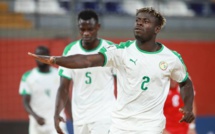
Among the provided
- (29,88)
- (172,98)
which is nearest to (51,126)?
(29,88)

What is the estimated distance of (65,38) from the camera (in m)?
14.1

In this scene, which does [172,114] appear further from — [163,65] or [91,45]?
[163,65]

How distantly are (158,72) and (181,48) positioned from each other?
884 centimetres

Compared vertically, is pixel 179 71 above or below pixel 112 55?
below

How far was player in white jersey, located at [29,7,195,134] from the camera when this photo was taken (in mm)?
6051

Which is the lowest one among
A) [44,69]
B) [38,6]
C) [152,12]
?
[44,69]

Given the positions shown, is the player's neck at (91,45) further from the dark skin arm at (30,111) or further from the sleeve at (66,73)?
the dark skin arm at (30,111)

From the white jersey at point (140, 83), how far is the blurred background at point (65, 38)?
17.5 feet

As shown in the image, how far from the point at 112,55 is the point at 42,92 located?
4.80 m

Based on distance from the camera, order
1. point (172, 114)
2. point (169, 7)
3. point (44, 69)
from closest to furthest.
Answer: point (172, 114)
point (44, 69)
point (169, 7)

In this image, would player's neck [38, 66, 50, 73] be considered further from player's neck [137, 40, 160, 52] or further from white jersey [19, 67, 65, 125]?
player's neck [137, 40, 160, 52]

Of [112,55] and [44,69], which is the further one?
[44,69]

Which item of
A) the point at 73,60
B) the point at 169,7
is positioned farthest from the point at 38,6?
the point at 73,60

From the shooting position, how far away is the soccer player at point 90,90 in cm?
762
